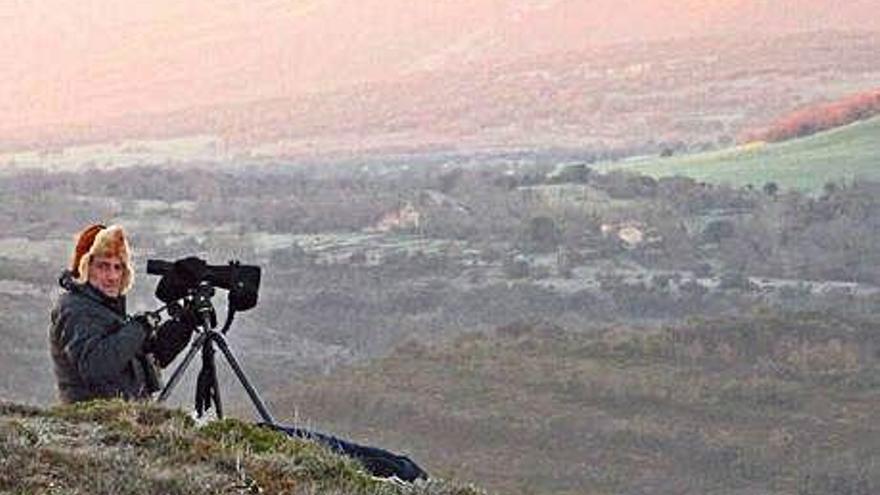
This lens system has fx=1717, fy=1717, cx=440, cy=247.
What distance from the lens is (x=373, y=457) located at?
777cm

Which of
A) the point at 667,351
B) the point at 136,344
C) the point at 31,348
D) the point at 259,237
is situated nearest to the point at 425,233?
the point at 259,237

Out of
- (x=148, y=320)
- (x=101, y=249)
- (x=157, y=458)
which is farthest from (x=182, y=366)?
(x=157, y=458)

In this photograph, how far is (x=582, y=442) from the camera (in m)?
63.5

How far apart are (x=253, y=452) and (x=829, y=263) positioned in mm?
109815

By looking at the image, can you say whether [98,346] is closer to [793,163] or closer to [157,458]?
[157,458]

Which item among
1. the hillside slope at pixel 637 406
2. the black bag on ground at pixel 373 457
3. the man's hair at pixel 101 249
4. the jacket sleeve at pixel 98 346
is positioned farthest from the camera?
the hillside slope at pixel 637 406

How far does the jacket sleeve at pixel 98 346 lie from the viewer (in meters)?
7.98

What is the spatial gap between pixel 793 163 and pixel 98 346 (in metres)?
123

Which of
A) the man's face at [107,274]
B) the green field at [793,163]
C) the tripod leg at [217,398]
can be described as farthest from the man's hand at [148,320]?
the green field at [793,163]

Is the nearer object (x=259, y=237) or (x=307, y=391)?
(x=307, y=391)

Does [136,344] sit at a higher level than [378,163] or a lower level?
higher

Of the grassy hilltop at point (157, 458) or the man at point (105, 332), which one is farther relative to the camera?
the man at point (105, 332)

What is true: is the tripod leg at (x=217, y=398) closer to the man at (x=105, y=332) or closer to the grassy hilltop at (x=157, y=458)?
the man at (x=105, y=332)

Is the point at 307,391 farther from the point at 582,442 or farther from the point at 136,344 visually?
the point at 136,344
